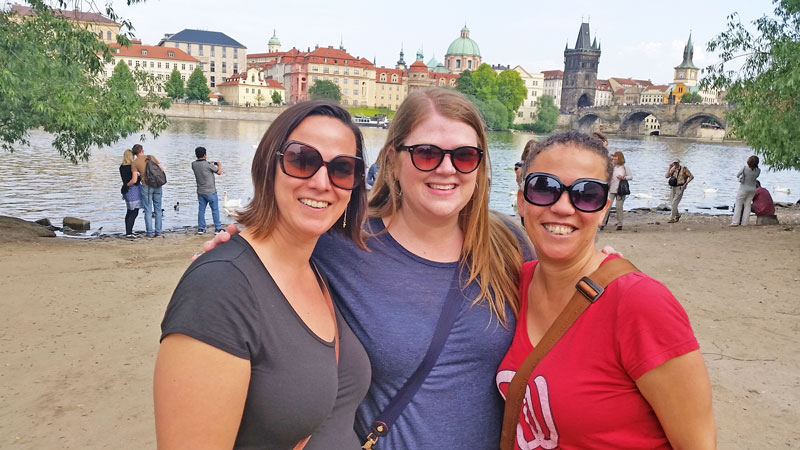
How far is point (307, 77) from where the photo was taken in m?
98.3

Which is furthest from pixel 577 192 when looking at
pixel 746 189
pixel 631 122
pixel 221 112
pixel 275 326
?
pixel 631 122

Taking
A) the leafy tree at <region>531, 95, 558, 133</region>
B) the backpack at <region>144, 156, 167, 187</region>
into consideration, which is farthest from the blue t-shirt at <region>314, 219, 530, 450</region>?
the leafy tree at <region>531, 95, 558, 133</region>

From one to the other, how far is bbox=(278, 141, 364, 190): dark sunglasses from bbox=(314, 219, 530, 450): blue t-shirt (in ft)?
1.11

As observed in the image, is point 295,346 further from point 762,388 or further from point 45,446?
point 762,388

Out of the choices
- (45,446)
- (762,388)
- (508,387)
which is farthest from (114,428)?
(762,388)

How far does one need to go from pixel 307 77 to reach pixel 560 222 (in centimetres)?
10092

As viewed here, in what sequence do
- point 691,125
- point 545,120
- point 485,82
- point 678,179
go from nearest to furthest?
point 678,179, point 691,125, point 485,82, point 545,120

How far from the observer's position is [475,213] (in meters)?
2.02

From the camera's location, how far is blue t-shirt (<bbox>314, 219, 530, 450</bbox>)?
1.72m

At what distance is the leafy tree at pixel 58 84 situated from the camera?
333 inches

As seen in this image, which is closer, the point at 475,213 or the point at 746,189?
the point at 475,213

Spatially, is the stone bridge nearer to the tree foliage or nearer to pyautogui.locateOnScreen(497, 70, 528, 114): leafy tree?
the tree foliage

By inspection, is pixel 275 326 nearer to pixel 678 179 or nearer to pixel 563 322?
pixel 563 322

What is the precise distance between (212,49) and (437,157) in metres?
119
